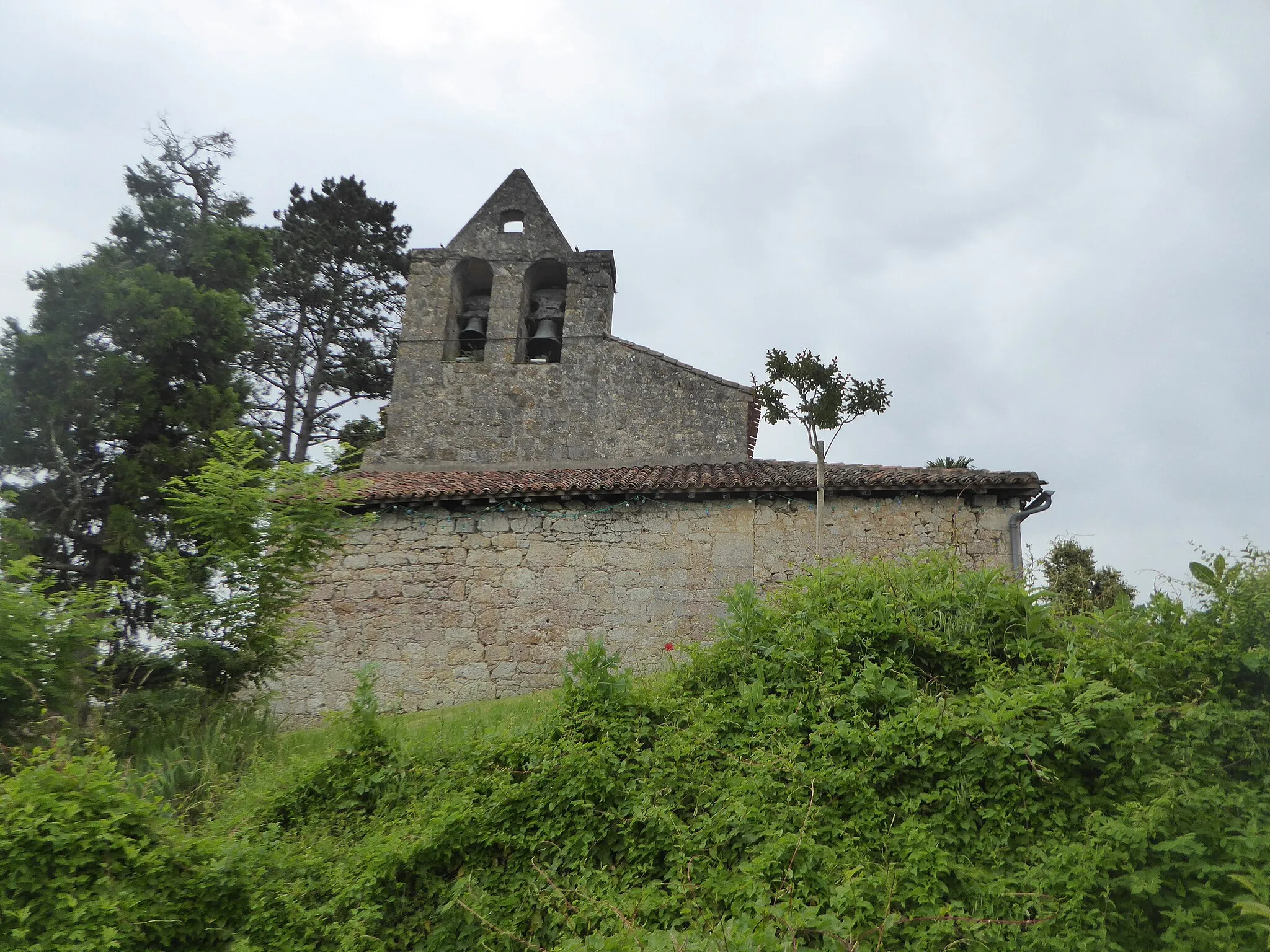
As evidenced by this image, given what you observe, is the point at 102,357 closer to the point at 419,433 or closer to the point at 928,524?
the point at 419,433

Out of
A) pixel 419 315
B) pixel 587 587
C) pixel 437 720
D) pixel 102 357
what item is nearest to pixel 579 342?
pixel 419 315

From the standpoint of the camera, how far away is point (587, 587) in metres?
10.8

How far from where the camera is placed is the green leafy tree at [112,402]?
14.9 m

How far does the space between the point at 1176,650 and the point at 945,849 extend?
159cm

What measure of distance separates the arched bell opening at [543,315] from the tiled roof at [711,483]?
3.14m

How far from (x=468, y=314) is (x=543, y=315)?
Answer: 144cm

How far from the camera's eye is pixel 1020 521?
10.6 metres

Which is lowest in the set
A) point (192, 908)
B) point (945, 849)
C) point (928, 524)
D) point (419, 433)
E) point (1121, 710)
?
point (192, 908)

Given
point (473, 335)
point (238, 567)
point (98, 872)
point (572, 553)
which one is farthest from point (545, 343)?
point (98, 872)

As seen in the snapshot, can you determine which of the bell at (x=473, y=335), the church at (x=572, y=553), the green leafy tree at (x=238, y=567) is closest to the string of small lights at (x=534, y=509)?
the church at (x=572, y=553)

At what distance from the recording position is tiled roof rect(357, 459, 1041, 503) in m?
10.4

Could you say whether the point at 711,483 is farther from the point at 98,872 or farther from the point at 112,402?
the point at 112,402

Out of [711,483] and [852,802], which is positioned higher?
[711,483]

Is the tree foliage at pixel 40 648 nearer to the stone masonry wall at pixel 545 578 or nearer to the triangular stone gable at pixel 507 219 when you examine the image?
the stone masonry wall at pixel 545 578
